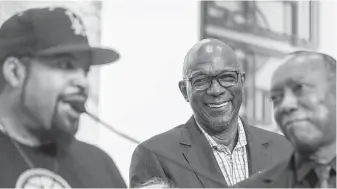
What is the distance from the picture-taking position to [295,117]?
1884mm

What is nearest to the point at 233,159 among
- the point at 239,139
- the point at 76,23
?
the point at 239,139

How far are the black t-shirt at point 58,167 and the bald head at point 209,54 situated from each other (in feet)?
1.36

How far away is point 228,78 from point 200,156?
28 centimetres

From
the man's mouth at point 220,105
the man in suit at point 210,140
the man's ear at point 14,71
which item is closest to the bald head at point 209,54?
the man in suit at point 210,140

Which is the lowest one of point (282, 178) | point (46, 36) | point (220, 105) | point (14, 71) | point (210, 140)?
point (282, 178)

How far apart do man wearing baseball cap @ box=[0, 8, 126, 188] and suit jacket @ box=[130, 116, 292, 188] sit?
0.11 meters

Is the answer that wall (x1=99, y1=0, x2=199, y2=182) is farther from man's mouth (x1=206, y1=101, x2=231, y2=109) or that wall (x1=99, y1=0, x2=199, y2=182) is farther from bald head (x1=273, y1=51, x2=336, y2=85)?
bald head (x1=273, y1=51, x2=336, y2=85)

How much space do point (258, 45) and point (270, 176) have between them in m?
0.45

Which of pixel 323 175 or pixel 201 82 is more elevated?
pixel 201 82

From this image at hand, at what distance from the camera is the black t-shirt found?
1.95 meters

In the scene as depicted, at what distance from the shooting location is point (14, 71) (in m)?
2.00

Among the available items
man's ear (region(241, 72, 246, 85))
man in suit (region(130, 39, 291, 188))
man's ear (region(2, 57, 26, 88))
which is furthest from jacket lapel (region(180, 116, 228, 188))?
man's ear (region(2, 57, 26, 88))

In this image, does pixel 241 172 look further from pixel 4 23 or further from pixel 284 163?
pixel 4 23

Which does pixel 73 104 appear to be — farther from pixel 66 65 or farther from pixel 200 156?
pixel 200 156
